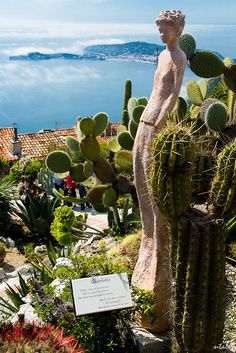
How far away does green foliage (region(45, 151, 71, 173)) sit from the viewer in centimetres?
636

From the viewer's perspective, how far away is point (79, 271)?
4.49 metres

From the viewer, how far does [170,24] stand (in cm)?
424

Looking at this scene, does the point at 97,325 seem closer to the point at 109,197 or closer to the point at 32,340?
the point at 32,340

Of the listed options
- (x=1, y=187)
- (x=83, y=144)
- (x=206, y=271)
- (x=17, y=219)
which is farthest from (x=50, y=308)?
(x=17, y=219)

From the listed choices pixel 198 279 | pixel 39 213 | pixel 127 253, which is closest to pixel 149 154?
pixel 198 279

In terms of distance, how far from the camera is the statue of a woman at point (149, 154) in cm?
429

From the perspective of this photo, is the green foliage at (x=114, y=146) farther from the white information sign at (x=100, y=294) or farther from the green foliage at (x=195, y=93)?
the white information sign at (x=100, y=294)

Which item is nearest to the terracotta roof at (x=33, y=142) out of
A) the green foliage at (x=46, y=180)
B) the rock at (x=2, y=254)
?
the green foliage at (x=46, y=180)

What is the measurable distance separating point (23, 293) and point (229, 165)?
11.3 feet

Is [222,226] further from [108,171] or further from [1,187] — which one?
[1,187]

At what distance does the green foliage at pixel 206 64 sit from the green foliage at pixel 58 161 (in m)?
1.97

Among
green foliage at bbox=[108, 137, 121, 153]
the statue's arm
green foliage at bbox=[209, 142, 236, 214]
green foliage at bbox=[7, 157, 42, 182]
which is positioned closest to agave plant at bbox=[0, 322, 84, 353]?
green foliage at bbox=[209, 142, 236, 214]

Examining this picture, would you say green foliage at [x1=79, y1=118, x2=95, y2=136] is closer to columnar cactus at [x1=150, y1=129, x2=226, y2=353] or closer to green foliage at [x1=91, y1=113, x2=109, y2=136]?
green foliage at [x1=91, y1=113, x2=109, y2=136]

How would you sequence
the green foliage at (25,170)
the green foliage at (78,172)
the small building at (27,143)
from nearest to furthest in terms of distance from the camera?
1. the green foliage at (78,172)
2. the green foliage at (25,170)
3. the small building at (27,143)
